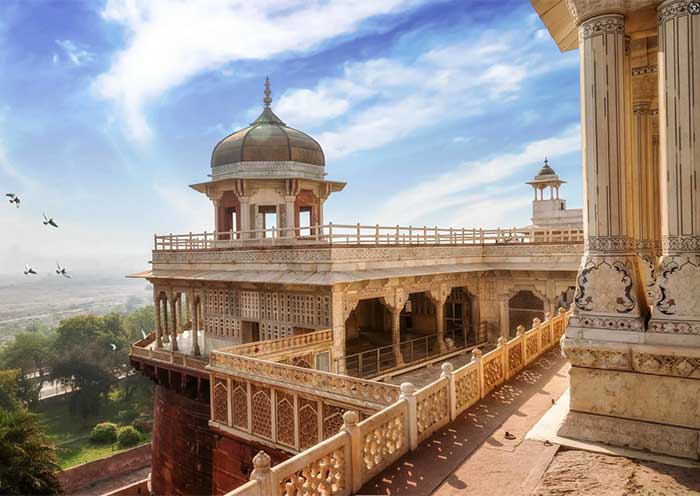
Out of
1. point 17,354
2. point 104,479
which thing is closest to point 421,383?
point 104,479

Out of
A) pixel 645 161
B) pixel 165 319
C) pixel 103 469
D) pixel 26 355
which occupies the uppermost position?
pixel 645 161

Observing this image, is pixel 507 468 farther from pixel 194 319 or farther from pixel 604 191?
pixel 194 319

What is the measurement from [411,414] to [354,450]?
48.1 inches

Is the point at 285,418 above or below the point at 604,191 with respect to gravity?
below

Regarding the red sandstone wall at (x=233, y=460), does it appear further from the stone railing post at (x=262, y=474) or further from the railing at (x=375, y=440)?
the stone railing post at (x=262, y=474)

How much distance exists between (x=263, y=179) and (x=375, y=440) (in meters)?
16.5

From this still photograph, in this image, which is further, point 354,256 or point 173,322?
point 173,322

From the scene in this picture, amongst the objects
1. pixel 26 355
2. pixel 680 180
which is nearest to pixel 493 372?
pixel 680 180

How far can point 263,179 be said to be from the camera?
20.8 metres

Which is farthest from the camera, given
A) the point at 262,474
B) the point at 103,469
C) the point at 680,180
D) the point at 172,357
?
the point at 103,469

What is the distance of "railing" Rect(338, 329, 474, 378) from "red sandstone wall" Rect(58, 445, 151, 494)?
844 inches

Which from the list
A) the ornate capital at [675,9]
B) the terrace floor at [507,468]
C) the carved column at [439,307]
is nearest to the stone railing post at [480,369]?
the terrace floor at [507,468]

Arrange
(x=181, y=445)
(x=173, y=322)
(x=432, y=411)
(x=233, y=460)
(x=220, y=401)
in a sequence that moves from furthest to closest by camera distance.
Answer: (x=173, y=322) < (x=181, y=445) < (x=233, y=460) < (x=220, y=401) < (x=432, y=411)

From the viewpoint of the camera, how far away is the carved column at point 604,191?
542cm
